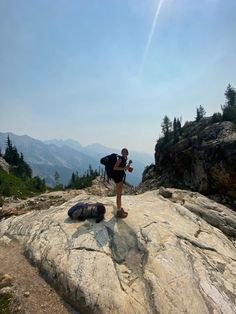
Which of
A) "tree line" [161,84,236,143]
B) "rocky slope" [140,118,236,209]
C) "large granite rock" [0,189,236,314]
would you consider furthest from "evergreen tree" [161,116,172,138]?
"large granite rock" [0,189,236,314]

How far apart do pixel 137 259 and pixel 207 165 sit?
168 ft

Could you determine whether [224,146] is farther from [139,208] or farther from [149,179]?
[139,208]

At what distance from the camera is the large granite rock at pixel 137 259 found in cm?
1018

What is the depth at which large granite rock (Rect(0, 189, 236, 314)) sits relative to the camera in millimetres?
10180

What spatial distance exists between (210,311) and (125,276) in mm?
3309

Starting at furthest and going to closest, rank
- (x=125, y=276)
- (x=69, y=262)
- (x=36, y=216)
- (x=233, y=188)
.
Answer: (x=233, y=188)
(x=36, y=216)
(x=69, y=262)
(x=125, y=276)

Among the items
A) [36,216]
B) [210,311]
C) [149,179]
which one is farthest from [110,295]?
[149,179]

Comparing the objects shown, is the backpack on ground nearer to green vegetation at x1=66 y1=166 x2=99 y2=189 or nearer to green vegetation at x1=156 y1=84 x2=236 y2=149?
green vegetation at x1=156 y1=84 x2=236 y2=149

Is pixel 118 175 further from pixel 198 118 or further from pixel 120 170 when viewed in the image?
pixel 198 118

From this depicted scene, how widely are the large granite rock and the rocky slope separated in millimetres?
39071

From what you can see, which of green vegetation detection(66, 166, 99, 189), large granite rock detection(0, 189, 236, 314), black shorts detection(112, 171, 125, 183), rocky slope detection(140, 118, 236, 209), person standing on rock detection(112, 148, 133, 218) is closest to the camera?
large granite rock detection(0, 189, 236, 314)

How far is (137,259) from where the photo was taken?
12.1 metres

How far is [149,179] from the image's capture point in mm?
91562

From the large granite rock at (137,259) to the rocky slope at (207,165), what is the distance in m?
39.1
